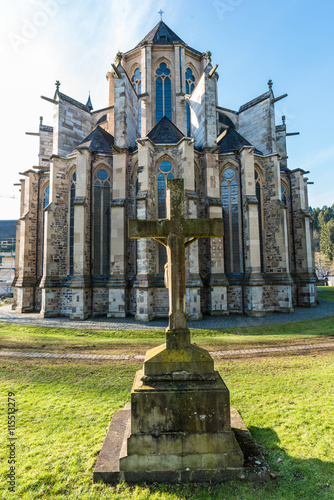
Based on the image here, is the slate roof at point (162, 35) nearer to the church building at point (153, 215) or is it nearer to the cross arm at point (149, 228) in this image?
the church building at point (153, 215)

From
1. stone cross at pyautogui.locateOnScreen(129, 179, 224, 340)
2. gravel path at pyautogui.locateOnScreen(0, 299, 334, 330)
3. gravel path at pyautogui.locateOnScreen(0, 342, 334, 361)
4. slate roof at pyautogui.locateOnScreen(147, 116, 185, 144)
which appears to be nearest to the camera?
stone cross at pyautogui.locateOnScreen(129, 179, 224, 340)

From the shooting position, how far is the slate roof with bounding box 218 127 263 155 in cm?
1705

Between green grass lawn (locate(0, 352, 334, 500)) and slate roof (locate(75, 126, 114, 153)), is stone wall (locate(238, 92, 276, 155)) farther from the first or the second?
green grass lawn (locate(0, 352, 334, 500))

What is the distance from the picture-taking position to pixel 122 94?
1636 cm

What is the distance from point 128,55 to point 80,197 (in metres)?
14.8

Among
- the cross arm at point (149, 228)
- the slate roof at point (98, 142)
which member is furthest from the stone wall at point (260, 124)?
the cross arm at point (149, 228)

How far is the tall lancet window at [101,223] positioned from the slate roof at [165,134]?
Result: 12.7ft

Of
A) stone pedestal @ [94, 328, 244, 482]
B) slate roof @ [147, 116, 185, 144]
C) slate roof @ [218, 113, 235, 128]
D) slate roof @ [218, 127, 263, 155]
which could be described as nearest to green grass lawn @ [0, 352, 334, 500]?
stone pedestal @ [94, 328, 244, 482]

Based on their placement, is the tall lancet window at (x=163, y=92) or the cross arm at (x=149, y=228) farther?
the tall lancet window at (x=163, y=92)

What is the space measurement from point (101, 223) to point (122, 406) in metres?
13.2

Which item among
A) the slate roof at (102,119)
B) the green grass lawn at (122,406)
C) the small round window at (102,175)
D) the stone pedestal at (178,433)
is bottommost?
the green grass lawn at (122,406)

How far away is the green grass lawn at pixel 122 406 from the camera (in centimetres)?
252

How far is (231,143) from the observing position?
17391mm

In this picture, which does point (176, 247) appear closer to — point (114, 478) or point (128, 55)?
point (114, 478)
